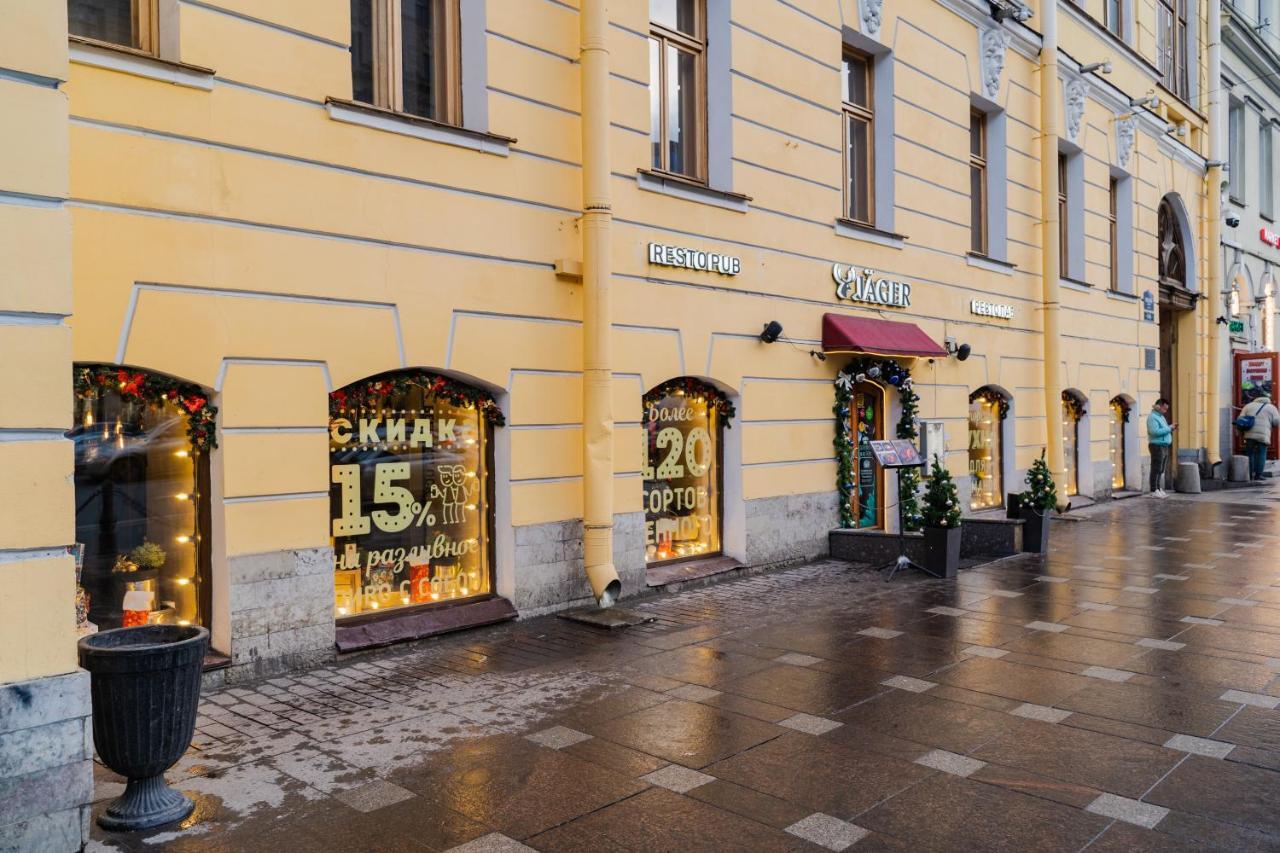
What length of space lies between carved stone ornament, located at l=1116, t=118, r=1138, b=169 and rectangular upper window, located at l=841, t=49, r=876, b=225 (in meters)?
8.84

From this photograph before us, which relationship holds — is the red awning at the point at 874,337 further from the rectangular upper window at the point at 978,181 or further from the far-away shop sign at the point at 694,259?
the rectangular upper window at the point at 978,181

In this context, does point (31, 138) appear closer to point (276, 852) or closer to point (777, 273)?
point (276, 852)

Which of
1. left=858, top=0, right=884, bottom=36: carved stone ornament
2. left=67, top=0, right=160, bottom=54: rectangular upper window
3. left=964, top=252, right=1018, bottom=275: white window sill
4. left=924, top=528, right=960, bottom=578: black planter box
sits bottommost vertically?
left=924, top=528, right=960, bottom=578: black planter box

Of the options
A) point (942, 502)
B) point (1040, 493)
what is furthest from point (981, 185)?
point (942, 502)

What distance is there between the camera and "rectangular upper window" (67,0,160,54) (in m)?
6.57

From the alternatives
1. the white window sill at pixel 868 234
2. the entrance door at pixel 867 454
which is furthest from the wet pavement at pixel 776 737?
the white window sill at pixel 868 234

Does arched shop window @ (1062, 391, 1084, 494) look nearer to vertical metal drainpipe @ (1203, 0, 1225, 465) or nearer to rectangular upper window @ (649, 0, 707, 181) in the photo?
vertical metal drainpipe @ (1203, 0, 1225, 465)

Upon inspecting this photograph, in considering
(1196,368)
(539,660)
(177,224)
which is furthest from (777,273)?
(1196,368)

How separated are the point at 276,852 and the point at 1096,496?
1778 cm

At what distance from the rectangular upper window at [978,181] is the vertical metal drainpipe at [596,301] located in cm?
867

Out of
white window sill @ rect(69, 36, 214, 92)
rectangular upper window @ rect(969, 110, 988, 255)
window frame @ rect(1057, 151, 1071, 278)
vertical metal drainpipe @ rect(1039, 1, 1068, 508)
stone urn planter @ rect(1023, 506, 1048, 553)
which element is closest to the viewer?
white window sill @ rect(69, 36, 214, 92)

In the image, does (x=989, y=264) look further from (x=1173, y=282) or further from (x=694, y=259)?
(x=1173, y=282)

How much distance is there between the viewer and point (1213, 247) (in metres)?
23.2

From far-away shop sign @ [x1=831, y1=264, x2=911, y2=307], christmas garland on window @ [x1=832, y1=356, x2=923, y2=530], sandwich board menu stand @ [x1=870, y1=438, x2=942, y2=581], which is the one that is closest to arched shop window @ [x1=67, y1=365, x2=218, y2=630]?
sandwich board menu stand @ [x1=870, y1=438, x2=942, y2=581]
